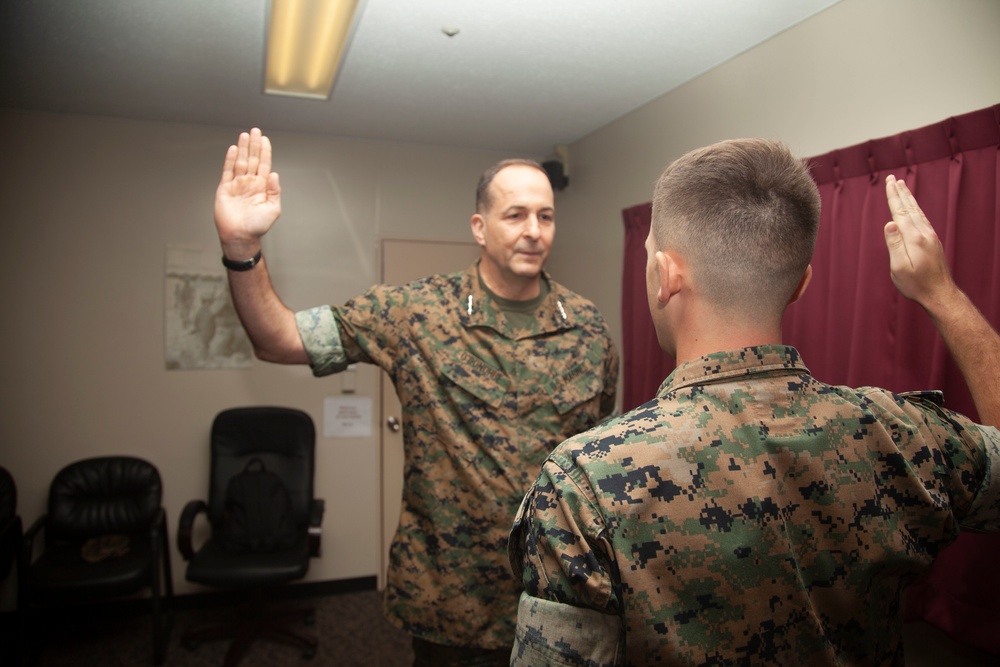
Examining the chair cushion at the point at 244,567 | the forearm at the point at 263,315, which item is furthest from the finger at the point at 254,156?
the chair cushion at the point at 244,567

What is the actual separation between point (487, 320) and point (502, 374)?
0.51 feet

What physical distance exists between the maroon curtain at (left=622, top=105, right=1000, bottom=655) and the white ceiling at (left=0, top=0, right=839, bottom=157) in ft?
1.94

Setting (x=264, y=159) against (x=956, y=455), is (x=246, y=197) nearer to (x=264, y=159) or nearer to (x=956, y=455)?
(x=264, y=159)

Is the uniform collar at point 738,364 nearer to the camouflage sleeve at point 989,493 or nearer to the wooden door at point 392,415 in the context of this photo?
the camouflage sleeve at point 989,493

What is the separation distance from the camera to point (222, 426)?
323 cm

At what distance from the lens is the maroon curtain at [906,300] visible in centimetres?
148

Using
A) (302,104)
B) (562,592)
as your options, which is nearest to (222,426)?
(302,104)

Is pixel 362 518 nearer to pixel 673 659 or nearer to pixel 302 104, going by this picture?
pixel 302 104

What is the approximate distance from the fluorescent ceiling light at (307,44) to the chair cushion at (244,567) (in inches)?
83.5

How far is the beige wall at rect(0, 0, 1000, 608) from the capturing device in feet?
9.95

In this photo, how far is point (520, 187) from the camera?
1.72m

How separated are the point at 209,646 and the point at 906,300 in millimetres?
3264

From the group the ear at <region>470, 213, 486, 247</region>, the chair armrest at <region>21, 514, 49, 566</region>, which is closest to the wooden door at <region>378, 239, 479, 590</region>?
the chair armrest at <region>21, 514, 49, 566</region>

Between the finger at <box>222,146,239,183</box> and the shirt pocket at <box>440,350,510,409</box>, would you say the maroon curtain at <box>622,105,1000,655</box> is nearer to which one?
the shirt pocket at <box>440,350,510,409</box>
